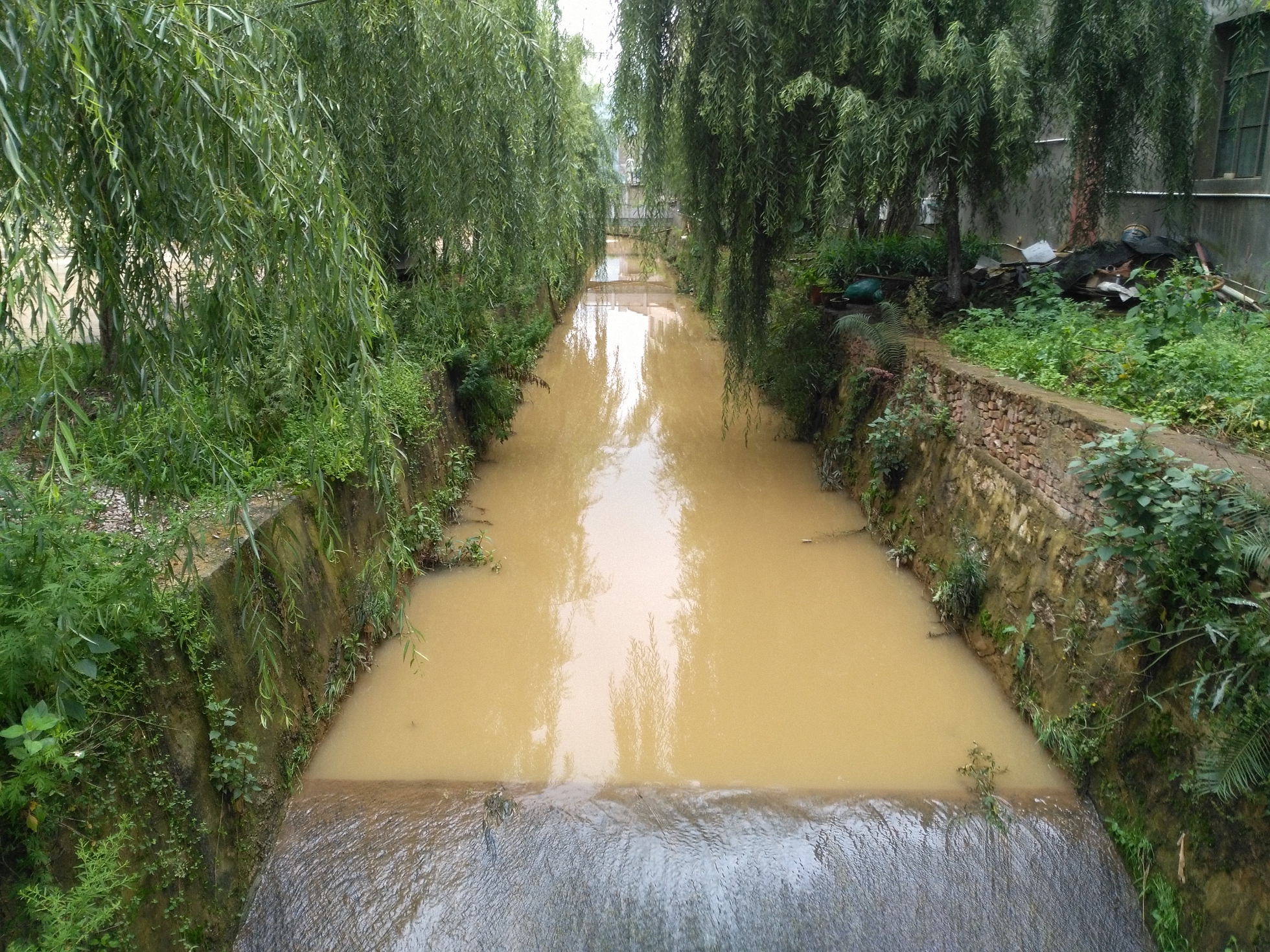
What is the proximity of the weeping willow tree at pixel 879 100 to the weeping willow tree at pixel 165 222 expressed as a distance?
19.6 ft

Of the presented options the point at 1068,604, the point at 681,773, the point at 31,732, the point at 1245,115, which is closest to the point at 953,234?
the point at 1245,115

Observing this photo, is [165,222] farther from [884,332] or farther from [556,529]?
[884,332]

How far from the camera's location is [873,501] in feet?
28.9

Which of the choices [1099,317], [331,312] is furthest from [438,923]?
[1099,317]

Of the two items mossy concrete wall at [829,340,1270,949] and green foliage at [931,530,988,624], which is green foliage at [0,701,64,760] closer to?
mossy concrete wall at [829,340,1270,949]

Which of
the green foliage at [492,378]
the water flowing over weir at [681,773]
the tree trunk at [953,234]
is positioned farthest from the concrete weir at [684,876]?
the tree trunk at [953,234]

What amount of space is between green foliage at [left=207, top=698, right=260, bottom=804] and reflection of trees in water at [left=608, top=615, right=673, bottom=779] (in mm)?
2051

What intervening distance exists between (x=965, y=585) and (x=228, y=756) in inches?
193

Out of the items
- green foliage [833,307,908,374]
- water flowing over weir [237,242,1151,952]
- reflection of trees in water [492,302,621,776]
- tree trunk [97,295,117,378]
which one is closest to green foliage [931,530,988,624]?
water flowing over weir [237,242,1151,952]

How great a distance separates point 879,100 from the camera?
858 centimetres

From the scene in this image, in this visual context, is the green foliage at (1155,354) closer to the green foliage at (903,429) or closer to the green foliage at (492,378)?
the green foliage at (903,429)

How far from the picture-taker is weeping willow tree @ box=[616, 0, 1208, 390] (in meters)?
8.04

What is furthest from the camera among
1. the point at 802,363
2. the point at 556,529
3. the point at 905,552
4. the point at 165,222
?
the point at 802,363

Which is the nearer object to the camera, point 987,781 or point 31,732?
point 31,732
